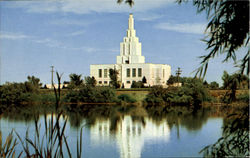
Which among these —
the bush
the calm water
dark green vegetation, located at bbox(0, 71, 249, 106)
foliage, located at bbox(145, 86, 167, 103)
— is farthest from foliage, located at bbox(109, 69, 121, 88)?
the bush

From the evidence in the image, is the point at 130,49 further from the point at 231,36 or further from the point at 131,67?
the point at 231,36

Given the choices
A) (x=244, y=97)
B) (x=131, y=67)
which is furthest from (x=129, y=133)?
(x=131, y=67)

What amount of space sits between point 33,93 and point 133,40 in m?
23.8

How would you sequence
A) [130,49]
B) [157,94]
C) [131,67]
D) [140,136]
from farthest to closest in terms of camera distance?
[131,67]
[130,49]
[157,94]
[140,136]

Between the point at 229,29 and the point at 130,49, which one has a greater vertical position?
the point at 130,49

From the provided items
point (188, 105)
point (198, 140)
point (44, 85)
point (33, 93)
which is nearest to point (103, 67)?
point (44, 85)

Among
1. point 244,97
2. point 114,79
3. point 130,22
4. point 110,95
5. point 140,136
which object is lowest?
point 140,136

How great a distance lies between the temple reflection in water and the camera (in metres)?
10.3

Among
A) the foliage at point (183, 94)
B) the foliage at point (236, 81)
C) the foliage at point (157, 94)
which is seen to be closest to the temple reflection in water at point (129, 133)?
the foliage at point (236, 81)

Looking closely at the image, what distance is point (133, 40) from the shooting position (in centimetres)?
5197

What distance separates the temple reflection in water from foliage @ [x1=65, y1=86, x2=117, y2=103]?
42.0 ft

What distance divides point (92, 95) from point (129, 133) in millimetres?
17658

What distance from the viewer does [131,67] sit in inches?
2077

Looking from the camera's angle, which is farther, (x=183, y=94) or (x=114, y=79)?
(x=114, y=79)
